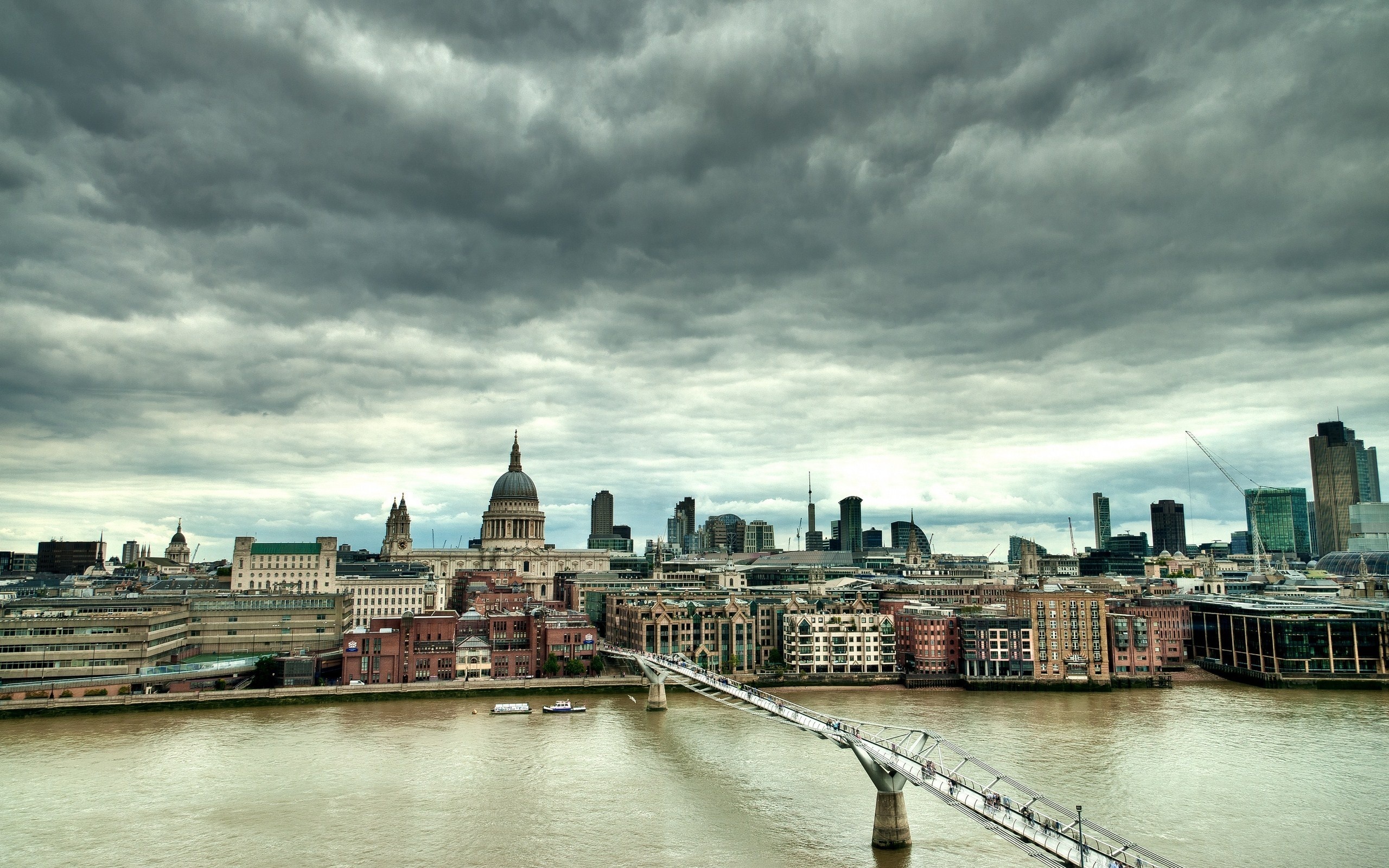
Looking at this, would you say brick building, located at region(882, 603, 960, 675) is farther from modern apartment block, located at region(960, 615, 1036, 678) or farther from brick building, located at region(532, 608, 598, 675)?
brick building, located at region(532, 608, 598, 675)

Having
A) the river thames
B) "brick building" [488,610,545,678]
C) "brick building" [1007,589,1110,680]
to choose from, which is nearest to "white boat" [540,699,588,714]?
the river thames

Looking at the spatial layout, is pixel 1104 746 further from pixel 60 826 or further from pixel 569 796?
pixel 60 826

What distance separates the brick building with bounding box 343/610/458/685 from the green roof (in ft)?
128

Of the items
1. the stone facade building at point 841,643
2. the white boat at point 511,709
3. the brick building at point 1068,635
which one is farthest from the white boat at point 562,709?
the brick building at point 1068,635

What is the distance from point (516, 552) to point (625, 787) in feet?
359

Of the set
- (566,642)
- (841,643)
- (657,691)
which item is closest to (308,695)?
(566,642)

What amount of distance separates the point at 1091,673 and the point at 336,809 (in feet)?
191

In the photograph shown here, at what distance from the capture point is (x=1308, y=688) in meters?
72.2

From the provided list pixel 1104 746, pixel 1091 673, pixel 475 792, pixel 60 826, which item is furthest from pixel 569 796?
pixel 1091 673

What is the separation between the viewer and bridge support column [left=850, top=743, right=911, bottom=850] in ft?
99.0

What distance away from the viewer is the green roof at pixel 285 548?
104062 mm

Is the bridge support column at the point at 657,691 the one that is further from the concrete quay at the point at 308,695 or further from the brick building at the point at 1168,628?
the brick building at the point at 1168,628

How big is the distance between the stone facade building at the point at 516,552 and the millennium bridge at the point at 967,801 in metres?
104

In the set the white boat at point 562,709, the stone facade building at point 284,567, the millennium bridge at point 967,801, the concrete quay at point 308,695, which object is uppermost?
the stone facade building at point 284,567
